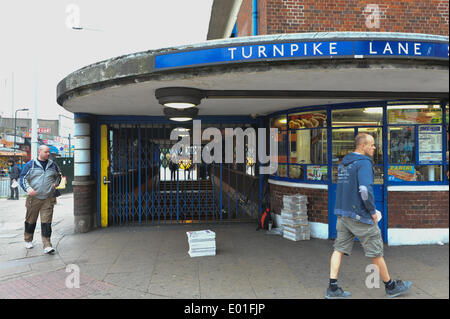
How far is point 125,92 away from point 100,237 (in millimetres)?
3330

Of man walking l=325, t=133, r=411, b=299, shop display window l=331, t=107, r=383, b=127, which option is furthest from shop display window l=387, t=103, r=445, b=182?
man walking l=325, t=133, r=411, b=299

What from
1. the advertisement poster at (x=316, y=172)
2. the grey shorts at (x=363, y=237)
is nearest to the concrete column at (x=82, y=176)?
the advertisement poster at (x=316, y=172)

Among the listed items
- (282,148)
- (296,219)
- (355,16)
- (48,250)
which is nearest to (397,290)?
(296,219)

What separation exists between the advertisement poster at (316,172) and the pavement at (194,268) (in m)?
1.20

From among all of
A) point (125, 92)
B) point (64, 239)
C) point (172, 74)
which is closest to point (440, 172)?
point (172, 74)

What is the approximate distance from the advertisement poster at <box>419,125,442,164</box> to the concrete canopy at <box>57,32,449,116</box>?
2.69 ft

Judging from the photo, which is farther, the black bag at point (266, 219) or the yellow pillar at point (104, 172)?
the yellow pillar at point (104, 172)

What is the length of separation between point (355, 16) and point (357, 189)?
4979 mm

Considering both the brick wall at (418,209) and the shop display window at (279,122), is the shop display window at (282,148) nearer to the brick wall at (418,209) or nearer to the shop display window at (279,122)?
the shop display window at (279,122)

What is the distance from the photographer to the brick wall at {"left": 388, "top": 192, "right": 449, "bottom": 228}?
5.96m

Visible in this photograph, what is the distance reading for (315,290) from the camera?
4.16 metres

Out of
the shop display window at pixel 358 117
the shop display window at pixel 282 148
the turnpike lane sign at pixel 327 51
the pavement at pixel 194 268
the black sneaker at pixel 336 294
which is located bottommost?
the pavement at pixel 194 268

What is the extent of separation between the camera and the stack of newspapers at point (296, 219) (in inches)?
256

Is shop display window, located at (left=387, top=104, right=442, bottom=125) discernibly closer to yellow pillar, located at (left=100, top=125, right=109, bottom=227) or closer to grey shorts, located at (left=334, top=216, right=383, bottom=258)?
grey shorts, located at (left=334, top=216, right=383, bottom=258)
